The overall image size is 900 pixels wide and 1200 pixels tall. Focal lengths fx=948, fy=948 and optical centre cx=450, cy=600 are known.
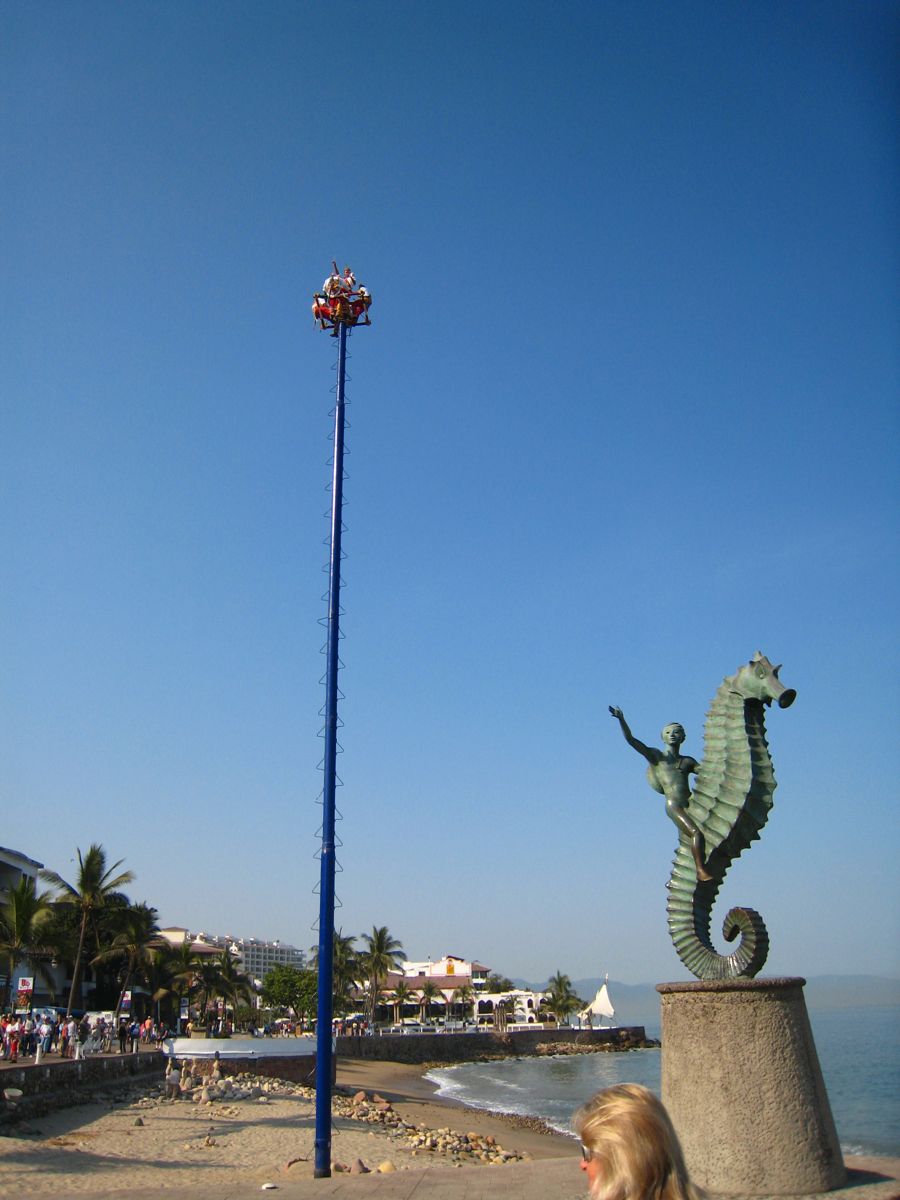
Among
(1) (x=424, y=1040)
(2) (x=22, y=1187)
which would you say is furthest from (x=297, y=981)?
(2) (x=22, y=1187)

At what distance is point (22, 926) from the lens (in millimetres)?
32031

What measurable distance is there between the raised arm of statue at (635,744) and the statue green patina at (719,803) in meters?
0.17

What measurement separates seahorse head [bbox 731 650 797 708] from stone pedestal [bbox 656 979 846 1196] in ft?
9.28

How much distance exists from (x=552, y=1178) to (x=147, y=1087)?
77.6 feet

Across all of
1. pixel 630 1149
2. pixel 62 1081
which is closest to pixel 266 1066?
pixel 62 1081

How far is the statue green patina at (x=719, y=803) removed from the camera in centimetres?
1004

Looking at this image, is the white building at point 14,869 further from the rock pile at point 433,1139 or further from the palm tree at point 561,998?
the palm tree at point 561,998

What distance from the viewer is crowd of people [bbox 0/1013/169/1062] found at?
25.5m

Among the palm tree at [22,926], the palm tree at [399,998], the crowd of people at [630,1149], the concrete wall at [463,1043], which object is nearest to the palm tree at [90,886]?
the palm tree at [22,926]

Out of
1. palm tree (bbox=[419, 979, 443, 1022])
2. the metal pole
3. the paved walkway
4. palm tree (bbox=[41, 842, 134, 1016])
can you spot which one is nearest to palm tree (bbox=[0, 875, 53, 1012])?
palm tree (bbox=[41, 842, 134, 1016])

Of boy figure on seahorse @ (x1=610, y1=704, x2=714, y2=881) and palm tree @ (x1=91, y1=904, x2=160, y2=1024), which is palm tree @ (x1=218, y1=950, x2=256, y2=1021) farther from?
boy figure on seahorse @ (x1=610, y1=704, x2=714, y2=881)

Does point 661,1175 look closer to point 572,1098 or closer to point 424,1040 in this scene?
point 572,1098

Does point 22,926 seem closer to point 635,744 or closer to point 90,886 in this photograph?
point 90,886

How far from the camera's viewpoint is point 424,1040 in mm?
67312
